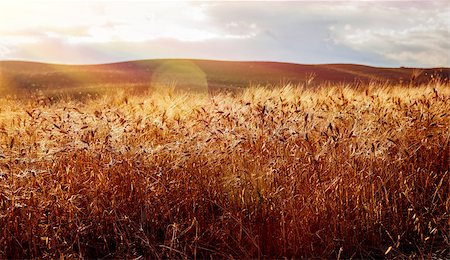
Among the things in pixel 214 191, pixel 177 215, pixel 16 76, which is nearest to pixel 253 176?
pixel 214 191

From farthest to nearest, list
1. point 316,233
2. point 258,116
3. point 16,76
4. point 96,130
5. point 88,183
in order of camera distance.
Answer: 1. point 16,76
2. point 258,116
3. point 96,130
4. point 88,183
5. point 316,233

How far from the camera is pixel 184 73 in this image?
28.3 metres

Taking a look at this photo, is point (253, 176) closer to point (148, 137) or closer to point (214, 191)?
point (214, 191)

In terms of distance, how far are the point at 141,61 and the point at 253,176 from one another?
102 ft

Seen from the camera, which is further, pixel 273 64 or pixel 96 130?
pixel 273 64

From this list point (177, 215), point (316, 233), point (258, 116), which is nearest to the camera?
point (316, 233)

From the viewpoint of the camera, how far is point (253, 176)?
10.9 ft

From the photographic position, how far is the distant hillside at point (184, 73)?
78.7ft

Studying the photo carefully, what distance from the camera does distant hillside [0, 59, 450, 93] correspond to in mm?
23984

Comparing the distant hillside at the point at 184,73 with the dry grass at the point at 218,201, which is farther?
the distant hillside at the point at 184,73

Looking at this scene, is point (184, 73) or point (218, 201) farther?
point (184, 73)

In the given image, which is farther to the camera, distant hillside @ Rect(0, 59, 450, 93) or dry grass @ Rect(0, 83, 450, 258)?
distant hillside @ Rect(0, 59, 450, 93)

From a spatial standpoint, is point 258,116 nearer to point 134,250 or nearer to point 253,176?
point 253,176

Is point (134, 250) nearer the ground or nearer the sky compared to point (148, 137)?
nearer the ground
